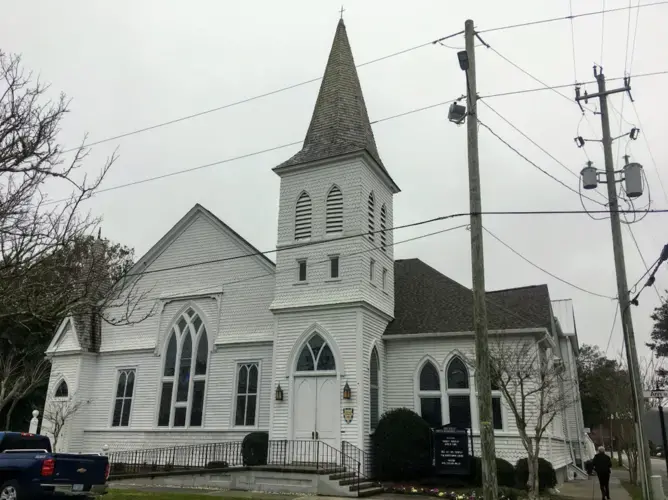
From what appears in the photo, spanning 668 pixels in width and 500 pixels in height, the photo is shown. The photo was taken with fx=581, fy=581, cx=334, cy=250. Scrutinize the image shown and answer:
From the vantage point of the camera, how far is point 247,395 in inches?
859

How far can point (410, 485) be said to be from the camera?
18281mm

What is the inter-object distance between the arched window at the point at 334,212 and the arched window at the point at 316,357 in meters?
3.95

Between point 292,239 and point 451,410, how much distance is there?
844cm

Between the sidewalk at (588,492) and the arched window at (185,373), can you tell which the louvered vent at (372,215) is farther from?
the sidewalk at (588,492)

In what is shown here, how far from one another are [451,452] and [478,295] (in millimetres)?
8548

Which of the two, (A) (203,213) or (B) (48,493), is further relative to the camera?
(A) (203,213)

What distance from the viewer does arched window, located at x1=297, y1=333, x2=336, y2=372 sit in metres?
19.9

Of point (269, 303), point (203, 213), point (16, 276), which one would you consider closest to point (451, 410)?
point (269, 303)

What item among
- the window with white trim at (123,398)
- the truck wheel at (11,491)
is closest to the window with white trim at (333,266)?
the window with white trim at (123,398)

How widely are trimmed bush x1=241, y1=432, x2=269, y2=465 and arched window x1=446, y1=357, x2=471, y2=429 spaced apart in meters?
6.46

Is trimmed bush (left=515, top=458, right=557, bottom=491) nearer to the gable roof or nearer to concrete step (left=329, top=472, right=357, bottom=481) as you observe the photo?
concrete step (left=329, top=472, right=357, bottom=481)

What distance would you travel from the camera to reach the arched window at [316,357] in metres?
19.9

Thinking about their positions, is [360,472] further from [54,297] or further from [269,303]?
[54,297]

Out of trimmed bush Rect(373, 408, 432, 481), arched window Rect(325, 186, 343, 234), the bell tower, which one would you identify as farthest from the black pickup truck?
arched window Rect(325, 186, 343, 234)
